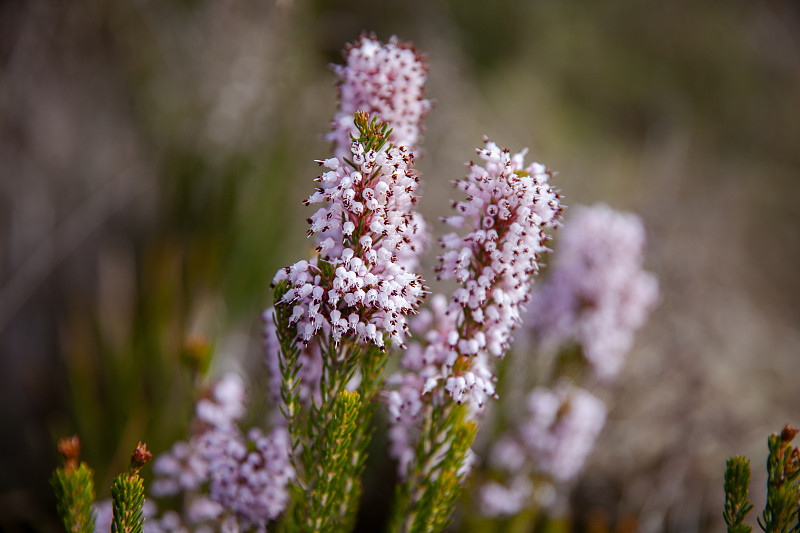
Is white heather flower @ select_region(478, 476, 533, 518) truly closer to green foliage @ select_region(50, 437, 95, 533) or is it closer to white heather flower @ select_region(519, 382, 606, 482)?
white heather flower @ select_region(519, 382, 606, 482)

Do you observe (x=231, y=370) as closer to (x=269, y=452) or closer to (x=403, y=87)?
(x=269, y=452)

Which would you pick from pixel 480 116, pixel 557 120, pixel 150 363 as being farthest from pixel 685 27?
pixel 150 363

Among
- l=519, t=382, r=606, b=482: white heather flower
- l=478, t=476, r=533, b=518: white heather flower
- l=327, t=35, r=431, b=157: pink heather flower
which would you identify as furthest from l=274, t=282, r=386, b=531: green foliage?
l=519, t=382, r=606, b=482: white heather flower

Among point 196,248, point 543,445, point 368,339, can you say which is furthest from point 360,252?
point 196,248

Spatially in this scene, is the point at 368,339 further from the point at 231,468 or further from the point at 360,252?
the point at 231,468

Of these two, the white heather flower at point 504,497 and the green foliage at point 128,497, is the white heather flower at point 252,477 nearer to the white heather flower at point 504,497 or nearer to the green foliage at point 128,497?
the green foliage at point 128,497
